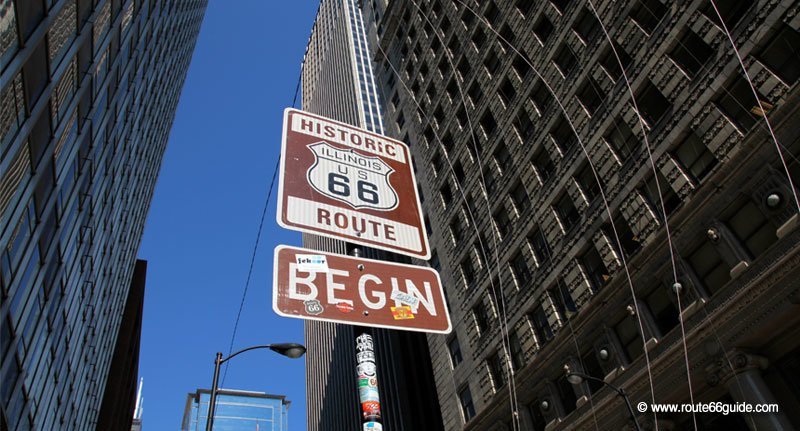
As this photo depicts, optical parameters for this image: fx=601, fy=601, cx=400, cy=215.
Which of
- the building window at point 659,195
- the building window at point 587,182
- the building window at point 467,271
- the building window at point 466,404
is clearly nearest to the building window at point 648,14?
the building window at point 587,182

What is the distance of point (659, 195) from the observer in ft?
69.7

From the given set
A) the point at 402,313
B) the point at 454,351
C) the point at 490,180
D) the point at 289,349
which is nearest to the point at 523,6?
the point at 490,180

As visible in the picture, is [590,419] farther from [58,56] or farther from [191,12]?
[191,12]

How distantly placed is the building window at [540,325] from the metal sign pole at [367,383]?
19.5 meters

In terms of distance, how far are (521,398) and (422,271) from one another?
1951cm

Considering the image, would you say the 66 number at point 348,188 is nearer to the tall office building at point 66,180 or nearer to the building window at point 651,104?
the tall office building at point 66,180

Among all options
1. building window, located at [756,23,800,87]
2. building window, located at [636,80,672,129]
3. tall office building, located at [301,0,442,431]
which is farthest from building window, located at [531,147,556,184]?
tall office building, located at [301,0,442,431]

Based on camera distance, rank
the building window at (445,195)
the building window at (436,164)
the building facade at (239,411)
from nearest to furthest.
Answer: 1. the building window at (445,195)
2. the building window at (436,164)
3. the building facade at (239,411)

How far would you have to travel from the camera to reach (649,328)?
67.2ft

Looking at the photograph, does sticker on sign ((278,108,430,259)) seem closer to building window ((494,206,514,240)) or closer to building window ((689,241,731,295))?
building window ((689,241,731,295))

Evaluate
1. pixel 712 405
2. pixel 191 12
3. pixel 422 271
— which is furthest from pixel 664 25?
pixel 191 12

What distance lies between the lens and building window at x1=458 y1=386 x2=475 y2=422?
30.7 meters

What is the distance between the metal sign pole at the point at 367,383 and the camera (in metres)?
6.53

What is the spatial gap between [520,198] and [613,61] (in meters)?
7.92
